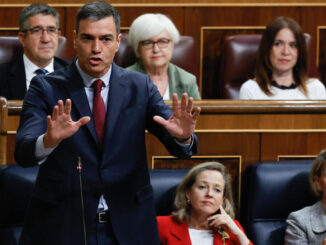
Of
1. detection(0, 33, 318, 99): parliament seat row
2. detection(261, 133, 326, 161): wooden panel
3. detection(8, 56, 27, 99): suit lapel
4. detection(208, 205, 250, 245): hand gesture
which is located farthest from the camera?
detection(0, 33, 318, 99): parliament seat row

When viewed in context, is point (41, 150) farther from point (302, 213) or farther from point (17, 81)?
point (17, 81)

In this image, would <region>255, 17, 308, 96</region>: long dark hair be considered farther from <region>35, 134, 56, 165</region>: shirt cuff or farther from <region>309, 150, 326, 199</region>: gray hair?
<region>35, 134, 56, 165</region>: shirt cuff

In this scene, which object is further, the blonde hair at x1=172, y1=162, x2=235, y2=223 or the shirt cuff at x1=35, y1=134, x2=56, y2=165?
the blonde hair at x1=172, y1=162, x2=235, y2=223

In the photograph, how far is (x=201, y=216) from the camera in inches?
35.5

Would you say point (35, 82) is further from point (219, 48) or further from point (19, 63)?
point (219, 48)

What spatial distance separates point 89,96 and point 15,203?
302 mm

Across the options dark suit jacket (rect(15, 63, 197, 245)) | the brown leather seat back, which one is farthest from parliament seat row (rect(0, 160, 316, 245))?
the brown leather seat back

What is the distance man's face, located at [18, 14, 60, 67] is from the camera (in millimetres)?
1199

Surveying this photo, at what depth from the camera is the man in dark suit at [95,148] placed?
60 centimetres

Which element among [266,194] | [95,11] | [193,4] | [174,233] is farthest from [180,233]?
[193,4]

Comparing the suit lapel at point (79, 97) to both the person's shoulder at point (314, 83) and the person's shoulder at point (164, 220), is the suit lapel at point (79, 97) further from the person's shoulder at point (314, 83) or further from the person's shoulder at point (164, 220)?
the person's shoulder at point (314, 83)

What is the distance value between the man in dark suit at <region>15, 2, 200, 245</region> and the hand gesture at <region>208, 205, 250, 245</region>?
269 mm

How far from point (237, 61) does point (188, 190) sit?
487 mm

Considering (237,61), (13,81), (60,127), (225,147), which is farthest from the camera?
(237,61)
